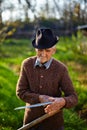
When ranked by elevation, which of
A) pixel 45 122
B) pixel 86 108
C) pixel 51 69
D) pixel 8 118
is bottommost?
pixel 86 108

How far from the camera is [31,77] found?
3.37 metres

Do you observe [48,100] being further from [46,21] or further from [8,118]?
[46,21]

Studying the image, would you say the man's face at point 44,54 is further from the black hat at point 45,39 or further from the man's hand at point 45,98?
the man's hand at point 45,98

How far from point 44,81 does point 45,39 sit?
0.37 metres

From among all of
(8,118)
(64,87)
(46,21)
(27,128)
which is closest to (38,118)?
(27,128)

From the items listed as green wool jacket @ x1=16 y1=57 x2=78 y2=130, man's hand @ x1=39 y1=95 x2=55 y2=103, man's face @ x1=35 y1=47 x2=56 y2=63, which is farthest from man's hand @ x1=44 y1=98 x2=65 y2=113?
man's face @ x1=35 y1=47 x2=56 y2=63

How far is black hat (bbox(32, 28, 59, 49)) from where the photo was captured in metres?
3.23

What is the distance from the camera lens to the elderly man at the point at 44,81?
3260 mm

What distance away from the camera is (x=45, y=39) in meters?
3.26

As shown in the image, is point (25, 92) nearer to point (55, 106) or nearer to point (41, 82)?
point (41, 82)

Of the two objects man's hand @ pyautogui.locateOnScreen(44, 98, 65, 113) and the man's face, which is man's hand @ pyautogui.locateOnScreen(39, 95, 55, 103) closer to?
man's hand @ pyautogui.locateOnScreen(44, 98, 65, 113)

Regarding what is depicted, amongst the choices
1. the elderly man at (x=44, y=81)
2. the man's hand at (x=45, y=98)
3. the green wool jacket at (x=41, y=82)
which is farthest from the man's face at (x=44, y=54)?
the man's hand at (x=45, y=98)

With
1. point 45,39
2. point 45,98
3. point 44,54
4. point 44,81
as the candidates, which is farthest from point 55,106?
point 45,39

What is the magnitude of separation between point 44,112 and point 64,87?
0.96 ft
